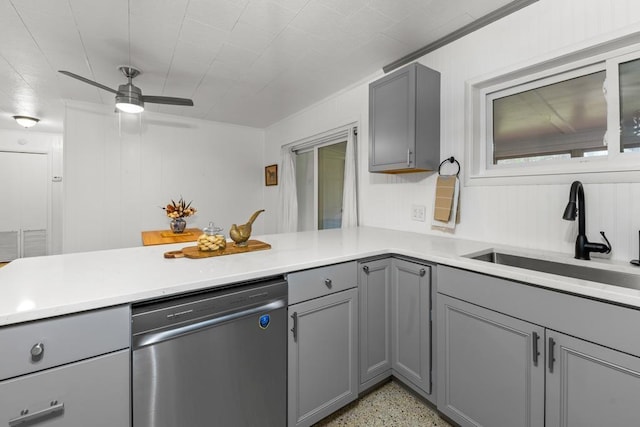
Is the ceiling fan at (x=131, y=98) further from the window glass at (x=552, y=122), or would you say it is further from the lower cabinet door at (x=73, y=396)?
the window glass at (x=552, y=122)

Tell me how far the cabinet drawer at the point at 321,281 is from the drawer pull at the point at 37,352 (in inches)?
32.2

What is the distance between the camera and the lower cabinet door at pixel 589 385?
0.88 metres

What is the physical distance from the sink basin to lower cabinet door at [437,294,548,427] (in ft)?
A: 1.20

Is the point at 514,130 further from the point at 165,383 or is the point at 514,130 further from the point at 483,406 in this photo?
the point at 165,383

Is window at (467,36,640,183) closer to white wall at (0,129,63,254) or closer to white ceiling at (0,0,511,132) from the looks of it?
white ceiling at (0,0,511,132)

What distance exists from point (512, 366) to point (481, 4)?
1952 mm

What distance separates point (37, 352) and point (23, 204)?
592cm

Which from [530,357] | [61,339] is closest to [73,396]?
[61,339]

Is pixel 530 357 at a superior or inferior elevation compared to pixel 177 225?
inferior

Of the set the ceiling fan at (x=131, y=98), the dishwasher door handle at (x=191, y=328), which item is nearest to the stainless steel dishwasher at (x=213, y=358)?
the dishwasher door handle at (x=191, y=328)

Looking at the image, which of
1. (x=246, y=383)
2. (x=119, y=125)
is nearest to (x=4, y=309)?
(x=246, y=383)

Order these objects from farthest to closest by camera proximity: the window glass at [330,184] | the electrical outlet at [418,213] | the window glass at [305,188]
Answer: the window glass at [305,188] → the window glass at [330,184] → the electrical outlet at [418,213]

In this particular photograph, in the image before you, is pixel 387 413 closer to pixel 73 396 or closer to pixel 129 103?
pixel 73 396

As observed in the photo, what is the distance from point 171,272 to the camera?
3.72 ft
